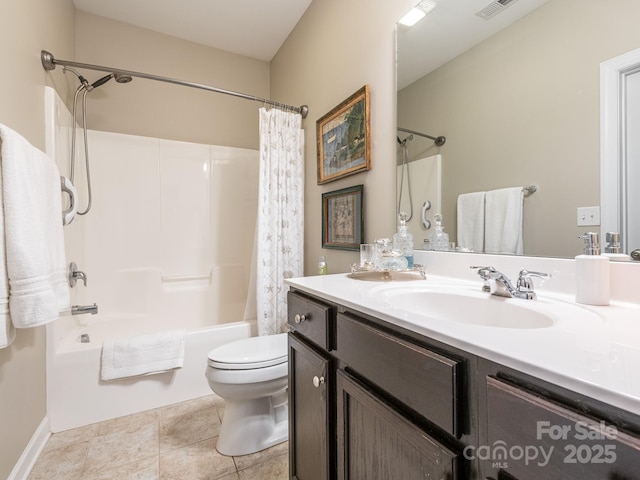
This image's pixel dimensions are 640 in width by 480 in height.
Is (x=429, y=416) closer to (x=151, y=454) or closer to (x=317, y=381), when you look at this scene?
(x=317, y=381)

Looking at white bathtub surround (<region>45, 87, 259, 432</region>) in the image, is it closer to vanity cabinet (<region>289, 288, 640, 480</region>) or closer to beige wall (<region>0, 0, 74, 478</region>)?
beige wall (<region>0, 0, 74, 478</region>)

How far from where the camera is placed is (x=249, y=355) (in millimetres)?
1416

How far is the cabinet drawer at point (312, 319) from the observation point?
34.5 inches

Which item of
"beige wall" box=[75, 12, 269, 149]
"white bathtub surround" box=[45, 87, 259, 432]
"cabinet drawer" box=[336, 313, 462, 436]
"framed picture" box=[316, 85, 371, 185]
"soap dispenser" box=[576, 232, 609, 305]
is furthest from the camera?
"beige wall" box=[75, 12, 269, 149]

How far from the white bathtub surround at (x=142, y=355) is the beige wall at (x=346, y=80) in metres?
0.96

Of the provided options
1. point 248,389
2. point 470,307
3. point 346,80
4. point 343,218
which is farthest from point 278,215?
point 470,307

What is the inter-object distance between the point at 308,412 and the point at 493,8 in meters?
1.51

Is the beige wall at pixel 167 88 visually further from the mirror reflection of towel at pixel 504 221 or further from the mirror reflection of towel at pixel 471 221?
the mirror reflection of towel at pixel 504 221

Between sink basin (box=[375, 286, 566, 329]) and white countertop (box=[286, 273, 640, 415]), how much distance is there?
3 centimetres

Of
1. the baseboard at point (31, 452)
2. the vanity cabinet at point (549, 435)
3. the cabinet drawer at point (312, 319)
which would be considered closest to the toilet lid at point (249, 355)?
the cabinet drawer at point (312, 319)

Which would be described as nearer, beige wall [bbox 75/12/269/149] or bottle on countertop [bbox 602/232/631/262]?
bottle on countertop [bbox 602/232/631/262]

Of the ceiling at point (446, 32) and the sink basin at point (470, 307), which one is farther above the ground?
the ceiling at point (446, 32)

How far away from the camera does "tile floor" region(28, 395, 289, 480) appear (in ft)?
4.24

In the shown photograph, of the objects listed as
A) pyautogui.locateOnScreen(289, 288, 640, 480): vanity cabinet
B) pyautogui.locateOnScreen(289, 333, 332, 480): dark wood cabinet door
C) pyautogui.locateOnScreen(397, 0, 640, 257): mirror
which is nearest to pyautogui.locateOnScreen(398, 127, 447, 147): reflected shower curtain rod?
pyautogui.locateOnScreen(397, 0, 640, 257): mirror
